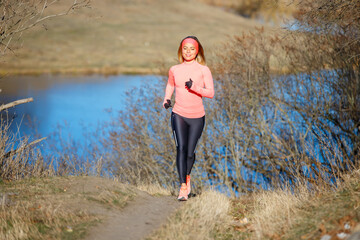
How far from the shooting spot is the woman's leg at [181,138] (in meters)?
6.37

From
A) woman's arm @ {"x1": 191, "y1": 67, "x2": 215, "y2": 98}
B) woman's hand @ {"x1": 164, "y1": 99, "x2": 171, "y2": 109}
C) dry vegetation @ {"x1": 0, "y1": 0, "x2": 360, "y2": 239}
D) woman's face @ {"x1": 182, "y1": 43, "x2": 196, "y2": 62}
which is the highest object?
woman's face @ {"x1": 182, "y1": 43, "x2": 196, "y2": 62}

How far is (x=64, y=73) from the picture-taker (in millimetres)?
61688

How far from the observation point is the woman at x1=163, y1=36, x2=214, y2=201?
6258 millimetres

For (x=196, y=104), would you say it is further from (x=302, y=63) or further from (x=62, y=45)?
(x=62, y=45)

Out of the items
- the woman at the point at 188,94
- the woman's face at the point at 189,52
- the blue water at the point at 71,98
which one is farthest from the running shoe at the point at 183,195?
the blue water at the point at 71,98

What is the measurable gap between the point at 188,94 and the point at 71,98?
4074cm

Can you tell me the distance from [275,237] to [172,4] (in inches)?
4080

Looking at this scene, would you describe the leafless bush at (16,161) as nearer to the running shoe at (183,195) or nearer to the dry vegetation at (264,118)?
the dry vegetation at (264,118)

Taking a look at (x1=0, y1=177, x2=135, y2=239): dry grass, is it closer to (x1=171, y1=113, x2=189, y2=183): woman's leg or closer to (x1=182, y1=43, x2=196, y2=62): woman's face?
(x1=171, y1=113, x2=189, y2=183): woman's leg

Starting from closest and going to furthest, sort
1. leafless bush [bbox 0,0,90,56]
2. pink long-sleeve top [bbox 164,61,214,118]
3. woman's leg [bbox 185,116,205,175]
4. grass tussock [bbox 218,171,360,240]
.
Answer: grass tussock [bbox 218,171,360,240] < pink long-sleeve top [bbox 164,61,214,118] < woman's leg [bbox 185,116,205,175] < leafless bush [bbox 0,0,90,56]

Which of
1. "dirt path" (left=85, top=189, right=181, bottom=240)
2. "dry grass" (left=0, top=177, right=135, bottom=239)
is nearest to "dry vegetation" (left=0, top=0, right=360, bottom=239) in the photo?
"dry grass" (left=0, top=177, right=135, bottom=239)

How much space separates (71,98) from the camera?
149 ft

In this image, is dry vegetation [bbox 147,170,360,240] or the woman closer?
dry vegetation [bbox 147,170,360,240]

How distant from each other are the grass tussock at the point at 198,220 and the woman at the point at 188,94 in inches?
23.5
